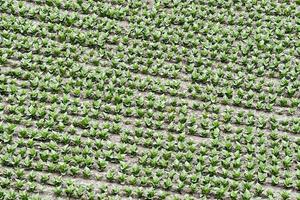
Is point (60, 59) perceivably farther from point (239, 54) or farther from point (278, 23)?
point (278, 23)

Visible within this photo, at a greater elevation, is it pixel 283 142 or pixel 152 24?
pixel 152 24

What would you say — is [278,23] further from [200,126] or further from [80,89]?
[80,89]

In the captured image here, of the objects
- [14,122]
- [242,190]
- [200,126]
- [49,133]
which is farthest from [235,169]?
[14,122]

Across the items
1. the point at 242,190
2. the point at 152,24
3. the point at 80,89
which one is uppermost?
the point at 152,24

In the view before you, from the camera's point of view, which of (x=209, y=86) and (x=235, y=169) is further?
Answer: (x=209, y=86)

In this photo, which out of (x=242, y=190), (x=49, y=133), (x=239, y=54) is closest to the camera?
(x=242, y=190)

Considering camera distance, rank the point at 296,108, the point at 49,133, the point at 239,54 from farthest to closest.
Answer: the point at 239,54 → the point at 296,108 → the point at 49,133

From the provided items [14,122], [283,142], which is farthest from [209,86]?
[14,122]
